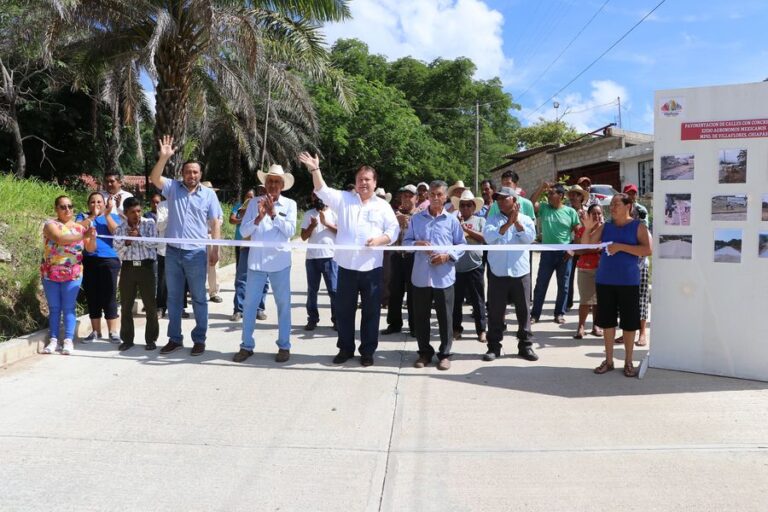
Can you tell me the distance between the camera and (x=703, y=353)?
575cm

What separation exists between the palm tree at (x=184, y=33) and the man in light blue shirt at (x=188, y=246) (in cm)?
548

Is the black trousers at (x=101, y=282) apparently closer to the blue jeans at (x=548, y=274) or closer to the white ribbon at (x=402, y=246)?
the white ribbon at (x=402, y=246)

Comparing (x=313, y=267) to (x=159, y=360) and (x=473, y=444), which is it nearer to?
(x=159, y=360)

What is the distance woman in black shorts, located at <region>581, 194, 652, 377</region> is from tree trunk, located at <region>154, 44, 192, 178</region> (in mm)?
9091

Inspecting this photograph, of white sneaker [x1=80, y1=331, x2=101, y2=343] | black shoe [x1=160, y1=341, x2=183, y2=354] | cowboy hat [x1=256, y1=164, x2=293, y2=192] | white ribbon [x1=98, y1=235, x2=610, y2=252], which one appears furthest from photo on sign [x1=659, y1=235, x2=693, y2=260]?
white sneaker [x1=80, y1=331, x2=101, y2=343]

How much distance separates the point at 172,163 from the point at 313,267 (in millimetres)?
6994

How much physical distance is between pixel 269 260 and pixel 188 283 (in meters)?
0.95

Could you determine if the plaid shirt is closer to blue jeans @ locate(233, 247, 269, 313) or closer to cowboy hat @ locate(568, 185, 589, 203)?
blue jeans @ locate(233, 247, 269, 313)

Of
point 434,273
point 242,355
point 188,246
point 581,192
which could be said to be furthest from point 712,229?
point 188,246

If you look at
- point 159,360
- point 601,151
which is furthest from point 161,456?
point 601,151

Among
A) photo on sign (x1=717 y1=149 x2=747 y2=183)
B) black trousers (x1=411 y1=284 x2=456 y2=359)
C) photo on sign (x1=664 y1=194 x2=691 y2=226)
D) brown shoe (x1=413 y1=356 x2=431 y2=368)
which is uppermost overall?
photo on sign (x1=717 y1=149 x2=747 y2=183)

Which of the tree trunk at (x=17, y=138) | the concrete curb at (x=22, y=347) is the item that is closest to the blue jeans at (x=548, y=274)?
the concrete curb at (x=22, y=347)

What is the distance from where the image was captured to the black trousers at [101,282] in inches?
268

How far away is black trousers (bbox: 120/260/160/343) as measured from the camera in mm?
6754
